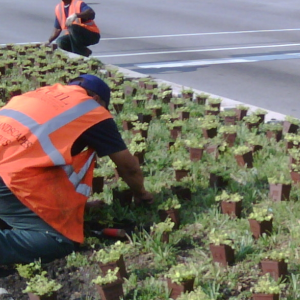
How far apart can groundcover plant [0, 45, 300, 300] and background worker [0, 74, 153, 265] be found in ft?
0.58

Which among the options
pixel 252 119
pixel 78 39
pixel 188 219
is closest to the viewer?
pixel 188 219

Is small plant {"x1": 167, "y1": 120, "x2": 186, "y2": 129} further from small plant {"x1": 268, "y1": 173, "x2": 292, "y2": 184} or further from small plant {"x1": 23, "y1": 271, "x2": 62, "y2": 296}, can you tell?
small plant {"x1": 23, "y1": 271, "x2": 62, "y2": 296}

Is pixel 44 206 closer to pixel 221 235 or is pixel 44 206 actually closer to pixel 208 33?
pixel 221 235

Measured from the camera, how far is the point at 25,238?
3.88 m

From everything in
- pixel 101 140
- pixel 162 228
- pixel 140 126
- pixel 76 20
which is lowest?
pixel 162 228

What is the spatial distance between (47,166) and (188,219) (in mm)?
1084

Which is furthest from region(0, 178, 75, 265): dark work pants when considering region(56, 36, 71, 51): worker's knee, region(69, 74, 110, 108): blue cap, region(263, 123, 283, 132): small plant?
region(56, 36, 71, 51): worker's knee

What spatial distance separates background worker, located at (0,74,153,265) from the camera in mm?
3830

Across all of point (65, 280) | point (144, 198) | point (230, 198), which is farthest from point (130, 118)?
point (65, 280)

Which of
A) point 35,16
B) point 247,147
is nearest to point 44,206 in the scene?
point 247,147

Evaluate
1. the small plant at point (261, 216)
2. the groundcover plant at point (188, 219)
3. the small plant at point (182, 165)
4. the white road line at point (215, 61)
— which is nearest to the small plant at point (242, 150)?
the groundcover plant at point (188, 219)

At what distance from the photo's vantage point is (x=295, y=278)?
3.40 meters

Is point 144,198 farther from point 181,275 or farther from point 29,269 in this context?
point 181,275

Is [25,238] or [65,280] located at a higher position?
[25,238]
